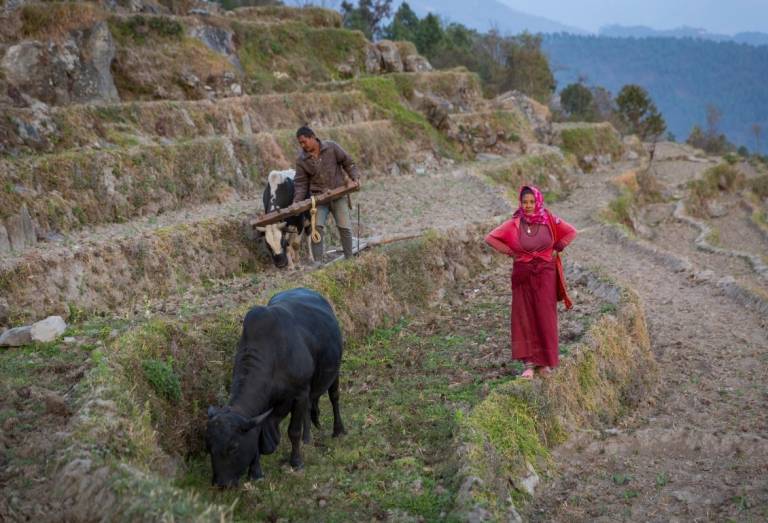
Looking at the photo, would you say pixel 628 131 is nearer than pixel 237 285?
No

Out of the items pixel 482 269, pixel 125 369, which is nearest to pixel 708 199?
pixel 482 269

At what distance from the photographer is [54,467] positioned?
5.97 metres

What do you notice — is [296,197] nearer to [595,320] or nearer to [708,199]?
[595,320]

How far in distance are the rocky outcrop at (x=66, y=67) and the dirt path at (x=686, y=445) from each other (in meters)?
15.1

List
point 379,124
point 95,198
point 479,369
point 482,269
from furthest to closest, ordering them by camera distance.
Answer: point 379,124 → point 482,269 → point 95,198 → point 479,369

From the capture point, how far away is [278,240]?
13.0 m

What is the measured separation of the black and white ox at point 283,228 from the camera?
1280 cm

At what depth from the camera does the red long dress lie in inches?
360

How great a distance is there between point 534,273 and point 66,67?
611 inches

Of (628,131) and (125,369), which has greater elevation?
(125,369)

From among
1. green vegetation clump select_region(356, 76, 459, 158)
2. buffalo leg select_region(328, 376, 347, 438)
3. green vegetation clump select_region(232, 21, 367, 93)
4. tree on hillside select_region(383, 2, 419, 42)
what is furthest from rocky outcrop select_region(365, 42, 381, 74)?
buffalo leg select_region(328, 376, 347, 438)

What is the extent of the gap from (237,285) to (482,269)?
6020mm

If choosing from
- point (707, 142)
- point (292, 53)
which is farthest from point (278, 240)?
point (707, 142)

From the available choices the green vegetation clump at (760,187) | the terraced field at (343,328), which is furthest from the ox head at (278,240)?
the green vegetation clump at (760,187)
